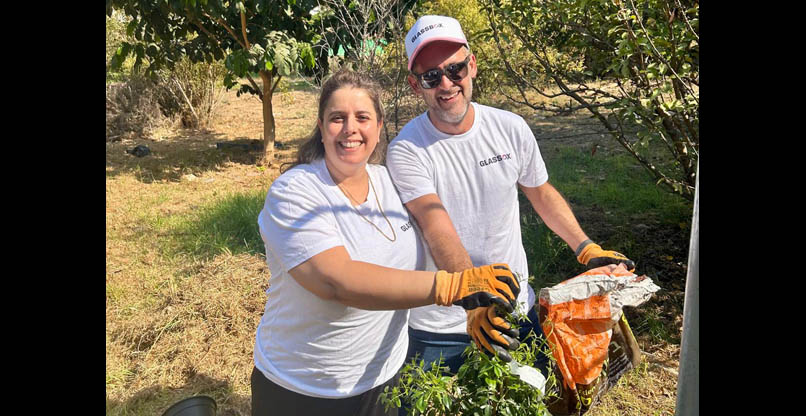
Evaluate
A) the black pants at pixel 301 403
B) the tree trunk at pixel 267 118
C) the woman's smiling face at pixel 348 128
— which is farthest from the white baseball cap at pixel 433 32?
the tree trunk at pixel 267 118

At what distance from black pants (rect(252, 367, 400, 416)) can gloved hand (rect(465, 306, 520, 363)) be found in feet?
1.29

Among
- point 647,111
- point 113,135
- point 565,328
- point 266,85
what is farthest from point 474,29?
point 113,135

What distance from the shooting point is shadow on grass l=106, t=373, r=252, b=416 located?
2.84 m

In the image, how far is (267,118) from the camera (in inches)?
247

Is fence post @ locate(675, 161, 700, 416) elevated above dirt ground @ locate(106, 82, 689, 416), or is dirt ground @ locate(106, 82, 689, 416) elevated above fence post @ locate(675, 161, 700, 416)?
fence post @ locate(675, 161, 700, 416)

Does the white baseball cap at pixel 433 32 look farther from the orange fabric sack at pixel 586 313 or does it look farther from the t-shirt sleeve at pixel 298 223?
the orange fabric sack at pixel 586 313

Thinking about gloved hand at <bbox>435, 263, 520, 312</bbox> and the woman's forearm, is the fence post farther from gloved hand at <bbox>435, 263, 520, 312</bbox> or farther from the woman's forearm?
the woman's forearm

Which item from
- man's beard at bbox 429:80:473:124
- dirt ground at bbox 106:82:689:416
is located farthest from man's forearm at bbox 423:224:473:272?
dirt ground at bbox 106:82:689:416

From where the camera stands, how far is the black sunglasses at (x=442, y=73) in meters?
1.80

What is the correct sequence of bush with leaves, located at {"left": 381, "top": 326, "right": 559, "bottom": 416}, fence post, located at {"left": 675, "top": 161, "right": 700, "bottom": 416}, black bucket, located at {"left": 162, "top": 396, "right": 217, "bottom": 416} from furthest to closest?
1. black bucket, located at {"left": 162, "top": 396, "right": 217, "bottom": 416}
2. bush with leaves, located at {"left": 381, "top": 326, "right": 559, "bottom": 416}
3. fence post, located at {"left": 675, "top": 161, "right": 700, "bottom": 416}

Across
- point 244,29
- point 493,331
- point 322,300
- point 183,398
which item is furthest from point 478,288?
point 244,29

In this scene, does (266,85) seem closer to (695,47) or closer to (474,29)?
(474,29)

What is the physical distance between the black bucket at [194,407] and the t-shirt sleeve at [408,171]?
4.69 feet

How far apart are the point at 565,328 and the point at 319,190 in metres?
0.86
